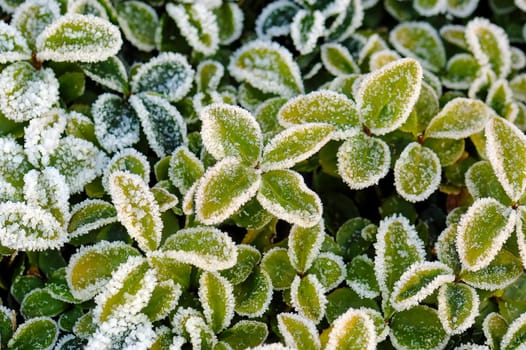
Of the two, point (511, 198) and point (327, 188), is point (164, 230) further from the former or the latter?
point (511, 198)

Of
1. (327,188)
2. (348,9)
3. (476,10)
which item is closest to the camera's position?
(327,188)

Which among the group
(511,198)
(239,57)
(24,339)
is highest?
(239,57)

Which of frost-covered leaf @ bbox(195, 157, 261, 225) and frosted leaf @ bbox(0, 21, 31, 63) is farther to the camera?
frosted leaf @ bbox(0, 21, 31, 63)

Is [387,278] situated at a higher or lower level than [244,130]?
lower

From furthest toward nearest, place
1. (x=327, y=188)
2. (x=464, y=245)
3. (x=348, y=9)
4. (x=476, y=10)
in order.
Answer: (x=476, y=10) < (x=348, y=9) < (x=327, y=188) < (x=464, y=245)

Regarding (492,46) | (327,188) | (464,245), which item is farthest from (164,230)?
(492,46)

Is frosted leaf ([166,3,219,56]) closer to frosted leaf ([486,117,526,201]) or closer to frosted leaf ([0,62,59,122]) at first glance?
frosted leaf ([0,62,59,122])

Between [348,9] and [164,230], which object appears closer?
[164,230]

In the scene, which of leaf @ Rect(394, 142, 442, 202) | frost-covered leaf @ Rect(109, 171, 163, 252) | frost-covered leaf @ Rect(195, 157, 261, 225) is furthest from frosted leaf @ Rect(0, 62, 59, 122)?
leaf @ Rect(394, 142, 442, 202)
